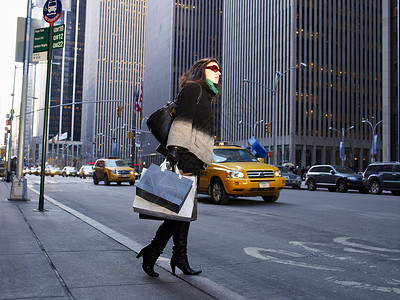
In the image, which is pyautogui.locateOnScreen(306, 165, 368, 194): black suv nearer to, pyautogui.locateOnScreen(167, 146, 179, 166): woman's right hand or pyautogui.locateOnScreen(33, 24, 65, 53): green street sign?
pyautogui.locateOnScreen(33, 24, 65, 53): green street sign

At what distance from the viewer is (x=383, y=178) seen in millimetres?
23141

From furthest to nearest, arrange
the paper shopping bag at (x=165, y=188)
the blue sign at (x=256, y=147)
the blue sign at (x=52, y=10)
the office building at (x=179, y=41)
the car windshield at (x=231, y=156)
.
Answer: the office building at (x=179, y=41)
the blue sign at (x=256, y=147)
the car windshield at (x=231, y=156)
the blue sign at (x=52, y=10)
the paper shopping bag at (x=165, y=188)

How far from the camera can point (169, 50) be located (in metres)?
116

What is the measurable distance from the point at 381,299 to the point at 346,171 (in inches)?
940

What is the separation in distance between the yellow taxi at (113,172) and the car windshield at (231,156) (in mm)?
13494

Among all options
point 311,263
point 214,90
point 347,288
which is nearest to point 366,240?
point 311,263

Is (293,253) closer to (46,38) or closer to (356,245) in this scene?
(356,245)

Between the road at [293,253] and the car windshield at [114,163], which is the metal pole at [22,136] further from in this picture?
the car windshield at [114,163]

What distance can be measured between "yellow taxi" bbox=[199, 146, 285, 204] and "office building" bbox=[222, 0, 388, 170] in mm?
59476

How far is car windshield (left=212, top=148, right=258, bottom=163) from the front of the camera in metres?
14.0

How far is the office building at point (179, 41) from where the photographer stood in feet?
378

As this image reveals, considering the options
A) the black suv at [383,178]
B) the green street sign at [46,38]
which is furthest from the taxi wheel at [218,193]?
the black suv at [383,178]

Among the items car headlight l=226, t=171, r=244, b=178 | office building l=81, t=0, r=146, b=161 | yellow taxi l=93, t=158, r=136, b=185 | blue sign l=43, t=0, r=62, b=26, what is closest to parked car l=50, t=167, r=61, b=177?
yellow taxi l=93, t=158, r=136, b=185

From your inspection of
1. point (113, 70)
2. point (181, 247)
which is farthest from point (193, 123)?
point (113, 70)
